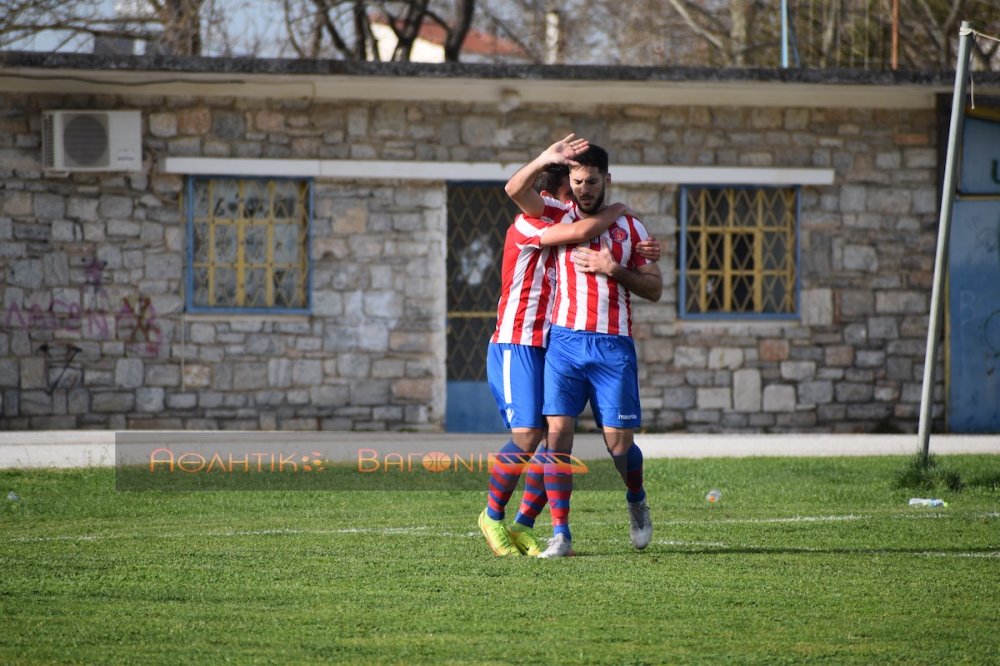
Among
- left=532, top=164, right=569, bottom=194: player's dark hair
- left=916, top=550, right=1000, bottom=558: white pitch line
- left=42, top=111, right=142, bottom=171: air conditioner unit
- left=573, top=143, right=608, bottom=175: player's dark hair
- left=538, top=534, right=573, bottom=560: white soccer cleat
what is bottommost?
left=916, top=550, right=1000, bottom=558: white pitch line

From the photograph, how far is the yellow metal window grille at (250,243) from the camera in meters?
14.8

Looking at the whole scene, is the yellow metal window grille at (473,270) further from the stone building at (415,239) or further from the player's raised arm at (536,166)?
the player's raised arm at (536,166)

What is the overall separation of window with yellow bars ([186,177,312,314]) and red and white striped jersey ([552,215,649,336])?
8096 millimetres

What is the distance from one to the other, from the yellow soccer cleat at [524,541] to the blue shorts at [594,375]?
61 centimetres

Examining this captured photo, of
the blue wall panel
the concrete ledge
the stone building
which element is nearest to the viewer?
the concrete ledge

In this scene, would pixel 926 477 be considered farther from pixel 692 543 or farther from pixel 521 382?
pixel 521 382

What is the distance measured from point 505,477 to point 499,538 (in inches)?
11.3

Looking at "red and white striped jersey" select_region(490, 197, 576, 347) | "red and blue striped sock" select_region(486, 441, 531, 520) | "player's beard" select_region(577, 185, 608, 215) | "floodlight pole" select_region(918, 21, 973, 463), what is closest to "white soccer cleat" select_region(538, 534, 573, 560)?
"red and blue striped sock" select_region(486, 441, 531, 520)

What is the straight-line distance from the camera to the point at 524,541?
7.07 m

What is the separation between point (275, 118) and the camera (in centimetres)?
1469

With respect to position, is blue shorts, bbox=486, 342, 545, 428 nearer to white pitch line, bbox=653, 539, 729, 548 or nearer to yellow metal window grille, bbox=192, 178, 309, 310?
white pitch line, bbox=653, 539, 729, 548

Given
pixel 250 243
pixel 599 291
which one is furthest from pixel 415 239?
pixel 599 291

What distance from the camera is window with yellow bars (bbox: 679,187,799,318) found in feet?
49.9

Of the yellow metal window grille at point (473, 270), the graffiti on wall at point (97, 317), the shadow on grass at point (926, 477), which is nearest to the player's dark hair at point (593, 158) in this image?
the shadow on grass at point (926, 477)
